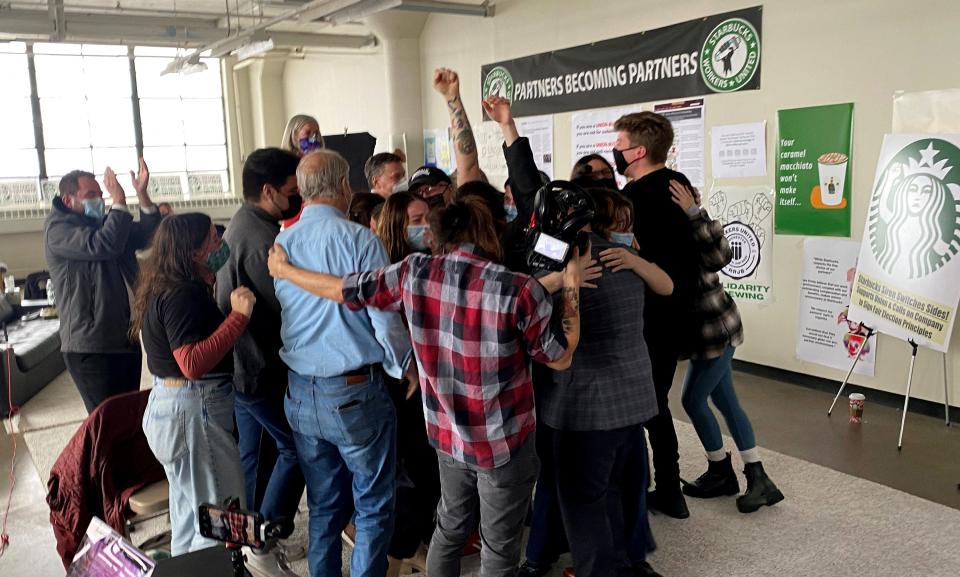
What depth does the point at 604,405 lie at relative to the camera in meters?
2.14

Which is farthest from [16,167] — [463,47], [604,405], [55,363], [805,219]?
[604,405]

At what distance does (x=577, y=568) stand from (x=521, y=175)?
4.17 feet

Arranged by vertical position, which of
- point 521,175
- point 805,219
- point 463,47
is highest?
point 463,47

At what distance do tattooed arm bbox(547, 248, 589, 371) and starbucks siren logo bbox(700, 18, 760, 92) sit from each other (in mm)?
3833

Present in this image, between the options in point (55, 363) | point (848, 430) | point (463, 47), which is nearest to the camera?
point (848, 430)

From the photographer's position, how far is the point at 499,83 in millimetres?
7559

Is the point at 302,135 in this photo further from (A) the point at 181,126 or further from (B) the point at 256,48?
(A) the point at 181,126

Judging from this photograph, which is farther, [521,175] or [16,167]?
[16,167]

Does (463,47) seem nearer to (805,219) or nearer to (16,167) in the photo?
(805,219)

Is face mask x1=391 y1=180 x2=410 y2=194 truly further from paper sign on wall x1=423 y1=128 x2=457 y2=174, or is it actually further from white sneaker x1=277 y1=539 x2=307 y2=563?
paper sign on wall x1=423 y1=128 x2=457 y2=174

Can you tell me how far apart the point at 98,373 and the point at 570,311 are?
2.23 metres

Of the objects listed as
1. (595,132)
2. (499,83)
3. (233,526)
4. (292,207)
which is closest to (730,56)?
(595,132)

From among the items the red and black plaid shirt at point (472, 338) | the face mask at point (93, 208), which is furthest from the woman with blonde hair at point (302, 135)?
the red and black plaid shirt at point (472, 338)

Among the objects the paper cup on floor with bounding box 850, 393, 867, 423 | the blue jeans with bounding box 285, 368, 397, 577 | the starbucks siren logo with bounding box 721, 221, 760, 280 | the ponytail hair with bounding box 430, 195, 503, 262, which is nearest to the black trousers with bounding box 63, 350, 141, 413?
the blue jeans with bounding box 285, 368, 397, 577
